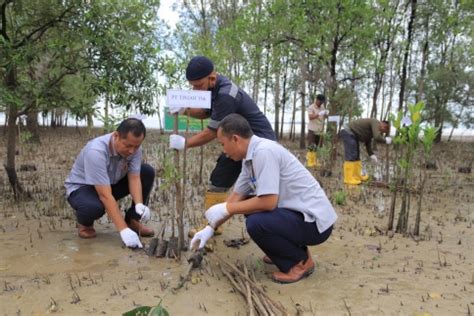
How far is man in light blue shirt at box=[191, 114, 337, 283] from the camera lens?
2.80 meters

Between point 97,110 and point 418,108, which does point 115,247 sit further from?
point 418,108

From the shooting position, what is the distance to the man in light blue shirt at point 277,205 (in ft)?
9.18

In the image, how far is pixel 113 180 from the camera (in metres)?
3.84

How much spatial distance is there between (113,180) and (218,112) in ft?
3.83

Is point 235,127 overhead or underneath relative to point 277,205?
overhead

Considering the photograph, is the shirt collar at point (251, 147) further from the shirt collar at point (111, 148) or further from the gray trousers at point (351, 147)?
the gray trousers at point (351, 147)

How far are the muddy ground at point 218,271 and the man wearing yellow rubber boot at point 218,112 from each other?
1.31ft

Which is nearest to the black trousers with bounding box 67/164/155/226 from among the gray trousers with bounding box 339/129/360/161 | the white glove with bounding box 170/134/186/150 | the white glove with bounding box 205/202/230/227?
the white glove with bounding box 170/134/186/150

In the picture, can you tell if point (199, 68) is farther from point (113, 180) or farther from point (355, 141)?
point (355, 141)

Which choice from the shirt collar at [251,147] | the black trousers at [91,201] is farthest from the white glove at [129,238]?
the shirt collar at [251,147]

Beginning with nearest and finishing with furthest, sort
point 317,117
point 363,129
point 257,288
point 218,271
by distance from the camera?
point 257,288, point 218,271, point 363,129, point 317,117

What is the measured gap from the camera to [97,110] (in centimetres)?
448

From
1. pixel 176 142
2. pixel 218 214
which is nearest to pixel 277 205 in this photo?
pixel 218 214

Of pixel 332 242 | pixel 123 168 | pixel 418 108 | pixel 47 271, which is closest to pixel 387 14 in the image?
pixel 418 108
